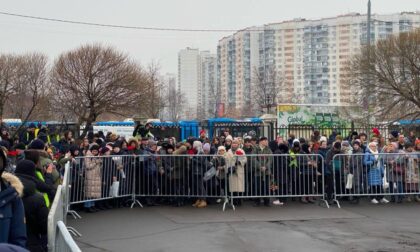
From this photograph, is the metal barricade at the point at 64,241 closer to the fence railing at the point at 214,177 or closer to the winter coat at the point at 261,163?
the fence railing at the point at 214,177

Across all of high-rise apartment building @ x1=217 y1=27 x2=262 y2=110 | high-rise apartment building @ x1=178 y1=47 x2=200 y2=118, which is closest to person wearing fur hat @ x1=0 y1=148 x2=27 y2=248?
high-rise apartment building @ x1=217 y1=27 x2=262 y2=110

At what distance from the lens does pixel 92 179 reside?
1248 cm

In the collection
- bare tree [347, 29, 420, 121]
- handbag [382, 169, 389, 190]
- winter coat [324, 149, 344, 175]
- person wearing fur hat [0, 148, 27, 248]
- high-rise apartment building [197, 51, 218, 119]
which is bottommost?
handbag [382, 169, 389, 190]

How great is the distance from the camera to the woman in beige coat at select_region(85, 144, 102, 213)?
12.4m

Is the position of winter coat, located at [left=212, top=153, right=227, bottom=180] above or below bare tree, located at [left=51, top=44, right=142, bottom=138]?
below

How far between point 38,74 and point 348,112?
77.3 ft

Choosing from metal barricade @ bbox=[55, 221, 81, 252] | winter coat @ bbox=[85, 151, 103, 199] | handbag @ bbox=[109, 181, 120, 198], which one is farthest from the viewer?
handbag @ bbox=[109, 181, 120, 198]

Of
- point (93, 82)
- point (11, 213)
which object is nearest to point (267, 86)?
point (93, 82)

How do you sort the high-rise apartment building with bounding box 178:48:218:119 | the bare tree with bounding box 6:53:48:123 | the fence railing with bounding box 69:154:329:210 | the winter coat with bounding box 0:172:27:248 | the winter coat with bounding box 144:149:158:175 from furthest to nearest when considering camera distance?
the high-rise apartment building with bounding box 178:48:218:119
the bare tree with bounding box 6:53:48:123
the winter coat with bounding box 144:149:158:175
the fence railing with bounding box 69:154:329:210
the winter coat with bounding box 0:172:27:248

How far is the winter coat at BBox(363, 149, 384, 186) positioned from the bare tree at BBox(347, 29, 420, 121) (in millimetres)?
14417

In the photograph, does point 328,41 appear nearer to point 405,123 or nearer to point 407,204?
point 405,123

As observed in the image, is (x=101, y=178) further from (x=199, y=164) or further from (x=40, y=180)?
(x=40, y=180)

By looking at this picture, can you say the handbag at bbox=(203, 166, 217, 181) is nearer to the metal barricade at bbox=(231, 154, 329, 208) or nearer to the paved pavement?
the metal barricade at bbox=(231, 154, 329, 208)

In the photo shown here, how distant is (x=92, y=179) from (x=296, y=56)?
77.7 m
